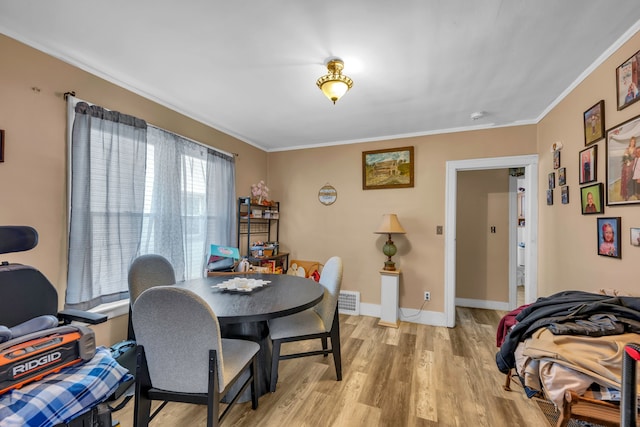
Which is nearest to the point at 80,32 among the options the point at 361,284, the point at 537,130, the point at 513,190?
the point at 361,284

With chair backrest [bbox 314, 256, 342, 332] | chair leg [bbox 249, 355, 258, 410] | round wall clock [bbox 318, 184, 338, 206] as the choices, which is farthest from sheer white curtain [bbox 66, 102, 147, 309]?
round wall clock [bbox 318, 184, 338, 206]

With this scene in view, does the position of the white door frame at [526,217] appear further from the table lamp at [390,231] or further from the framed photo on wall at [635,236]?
the framed photo on wall at [635,236]

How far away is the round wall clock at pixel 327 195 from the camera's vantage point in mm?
4030

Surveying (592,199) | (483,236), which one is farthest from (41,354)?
(483,236)

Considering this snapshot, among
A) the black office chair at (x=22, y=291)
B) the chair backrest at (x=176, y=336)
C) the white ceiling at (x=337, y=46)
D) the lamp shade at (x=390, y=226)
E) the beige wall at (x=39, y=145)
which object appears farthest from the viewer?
the lamp shade at (x=390, y=226)

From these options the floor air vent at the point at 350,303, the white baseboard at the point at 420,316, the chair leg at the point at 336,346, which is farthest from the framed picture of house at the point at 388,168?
the chair leg at the point at 336,346

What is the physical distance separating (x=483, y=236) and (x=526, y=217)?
1061mm

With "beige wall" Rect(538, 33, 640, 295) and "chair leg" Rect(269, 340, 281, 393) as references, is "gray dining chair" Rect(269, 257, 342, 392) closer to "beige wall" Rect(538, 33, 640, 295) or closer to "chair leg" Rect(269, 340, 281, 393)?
"chair leg" Rect(269, 340, 281, 393)

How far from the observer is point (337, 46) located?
70.6 inches

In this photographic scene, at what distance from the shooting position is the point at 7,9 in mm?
1513

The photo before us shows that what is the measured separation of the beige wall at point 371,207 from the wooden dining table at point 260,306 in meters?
1.63

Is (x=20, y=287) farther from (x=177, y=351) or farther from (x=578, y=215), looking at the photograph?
(x=578, y=215)

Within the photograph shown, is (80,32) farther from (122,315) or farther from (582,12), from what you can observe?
(582,12)

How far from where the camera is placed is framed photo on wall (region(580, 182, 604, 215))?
6.26 ft
